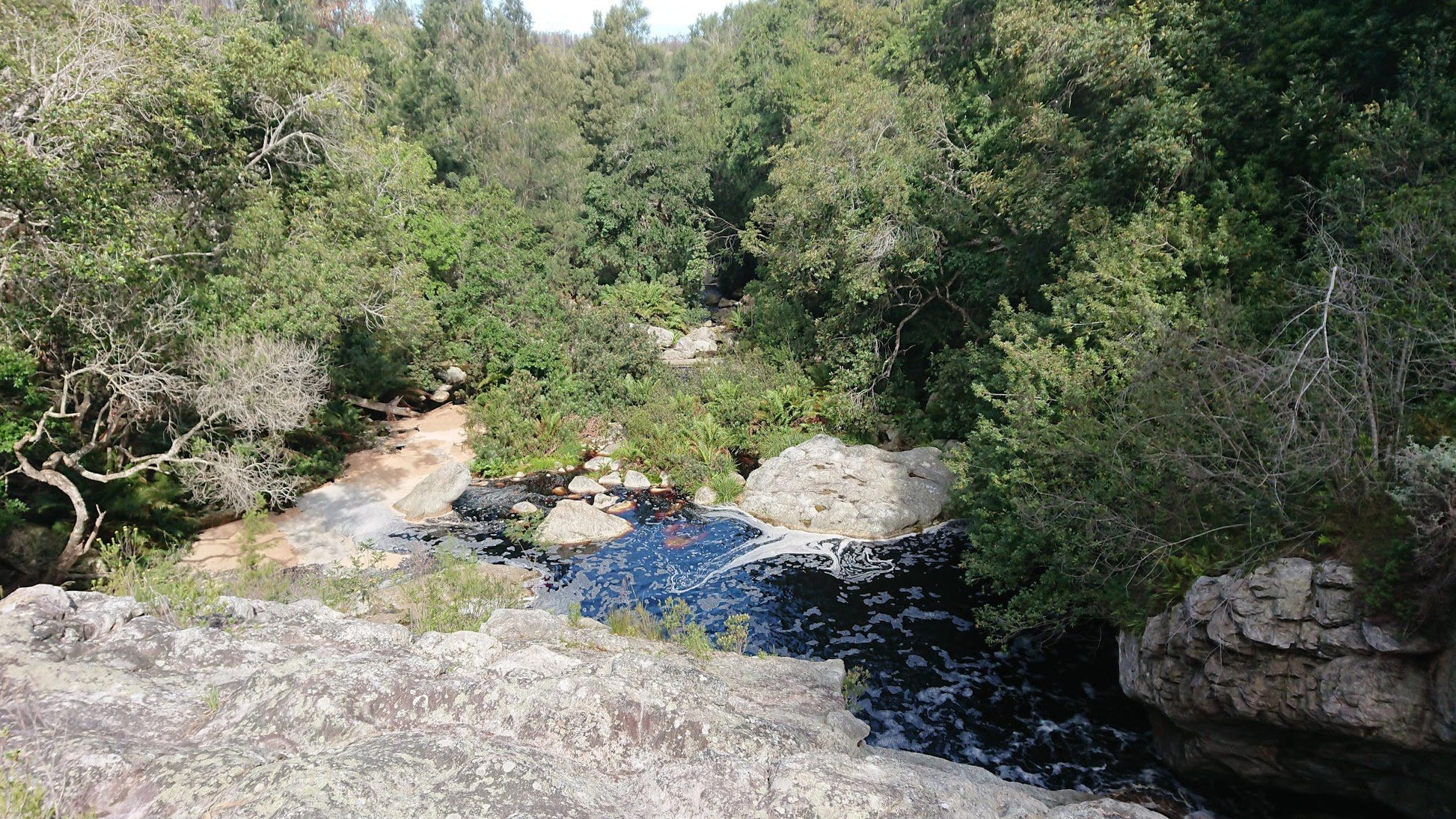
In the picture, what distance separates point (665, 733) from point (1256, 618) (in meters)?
5.11

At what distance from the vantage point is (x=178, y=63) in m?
10.7

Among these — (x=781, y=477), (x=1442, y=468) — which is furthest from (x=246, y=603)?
(x=781, y=477)

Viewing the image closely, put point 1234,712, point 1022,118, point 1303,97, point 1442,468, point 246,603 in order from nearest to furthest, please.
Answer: point 1442,468
point 1234,712
point 246,603
point 1303,97
point 1022,118

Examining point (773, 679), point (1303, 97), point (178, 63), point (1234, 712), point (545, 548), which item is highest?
point (1303, 97)

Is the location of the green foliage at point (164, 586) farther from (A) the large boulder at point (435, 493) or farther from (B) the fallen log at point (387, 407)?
(B) the fallen log at point (387, 407)

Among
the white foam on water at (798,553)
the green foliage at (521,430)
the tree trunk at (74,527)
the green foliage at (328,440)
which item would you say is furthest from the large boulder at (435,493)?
the white foam on water at (798,553)

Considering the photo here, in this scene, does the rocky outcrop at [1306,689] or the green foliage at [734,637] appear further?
the green foliage at [734,637]

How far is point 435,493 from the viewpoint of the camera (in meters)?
16.0

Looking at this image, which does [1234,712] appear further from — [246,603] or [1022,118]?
[1022,118]

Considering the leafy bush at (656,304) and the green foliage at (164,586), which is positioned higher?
the leafy bush at (656,304)

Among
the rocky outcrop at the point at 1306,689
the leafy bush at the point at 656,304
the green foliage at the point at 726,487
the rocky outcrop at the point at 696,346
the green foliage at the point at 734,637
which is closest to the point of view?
the rocky outcrop at the point at 1306,689

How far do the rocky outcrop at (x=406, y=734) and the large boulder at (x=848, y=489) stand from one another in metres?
8.17

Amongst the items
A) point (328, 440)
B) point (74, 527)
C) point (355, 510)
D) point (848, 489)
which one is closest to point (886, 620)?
point (848, 489)

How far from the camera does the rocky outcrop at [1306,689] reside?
17.4ft
